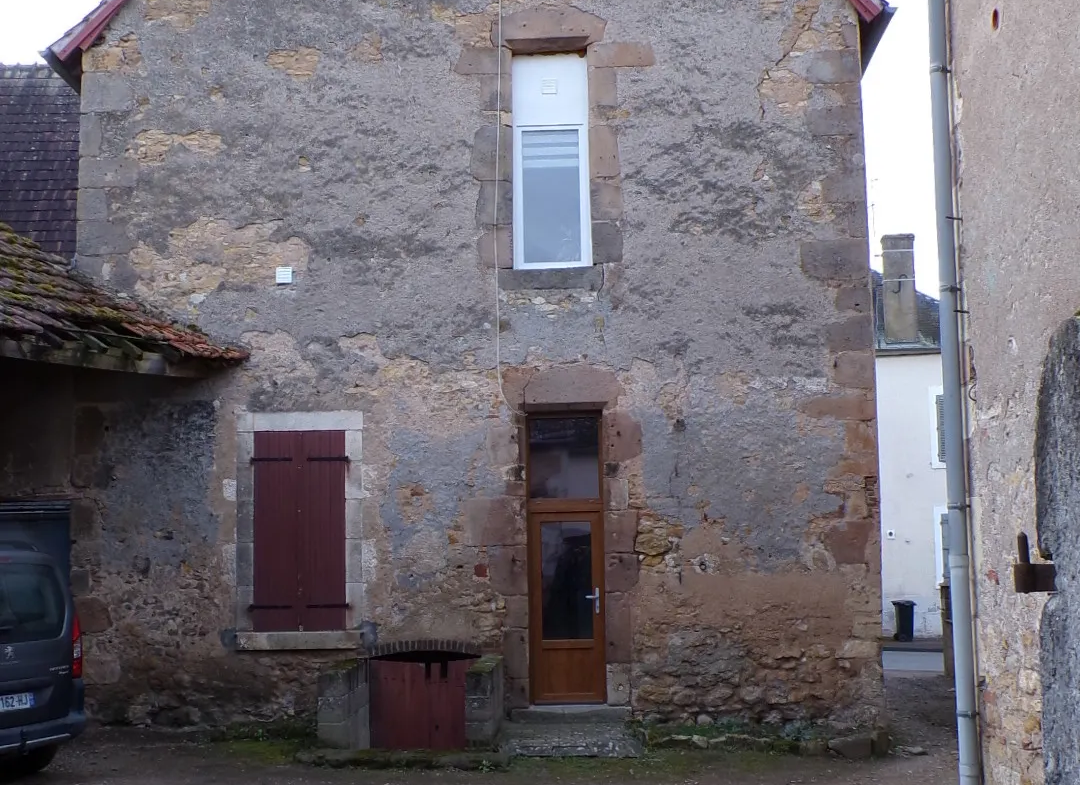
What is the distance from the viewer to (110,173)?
927 centimetres

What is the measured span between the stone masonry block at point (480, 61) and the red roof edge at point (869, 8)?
9.03 ft

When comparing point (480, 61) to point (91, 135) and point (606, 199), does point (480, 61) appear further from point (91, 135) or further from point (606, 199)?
point (91, 135)

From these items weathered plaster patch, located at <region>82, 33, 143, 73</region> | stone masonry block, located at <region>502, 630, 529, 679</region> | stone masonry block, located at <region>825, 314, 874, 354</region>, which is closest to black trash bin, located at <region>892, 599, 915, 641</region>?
stone masonry block, located at <region>825, 314, 874, 354</region>

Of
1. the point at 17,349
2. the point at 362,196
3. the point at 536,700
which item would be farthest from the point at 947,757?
the point at 17,349

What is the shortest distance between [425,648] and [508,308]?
2.65 metres

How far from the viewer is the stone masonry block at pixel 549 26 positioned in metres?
9.16

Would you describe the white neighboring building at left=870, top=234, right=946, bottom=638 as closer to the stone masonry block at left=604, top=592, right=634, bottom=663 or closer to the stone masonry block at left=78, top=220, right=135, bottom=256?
the stone masonry block at left=604, top=592, right=634, bottom=663

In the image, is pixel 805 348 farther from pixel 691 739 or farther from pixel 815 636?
pixel 691 739

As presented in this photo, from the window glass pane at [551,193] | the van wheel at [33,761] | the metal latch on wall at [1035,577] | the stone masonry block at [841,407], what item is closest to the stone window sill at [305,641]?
the van wheel at [33,761]

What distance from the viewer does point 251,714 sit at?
876cm

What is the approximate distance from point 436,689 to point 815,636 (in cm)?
282

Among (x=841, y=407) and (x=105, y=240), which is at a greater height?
(x=105, y=240)

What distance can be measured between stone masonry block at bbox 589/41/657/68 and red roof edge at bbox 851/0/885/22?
5.29 ft

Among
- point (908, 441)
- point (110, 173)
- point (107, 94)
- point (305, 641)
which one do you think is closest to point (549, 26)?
point (107, 94)
